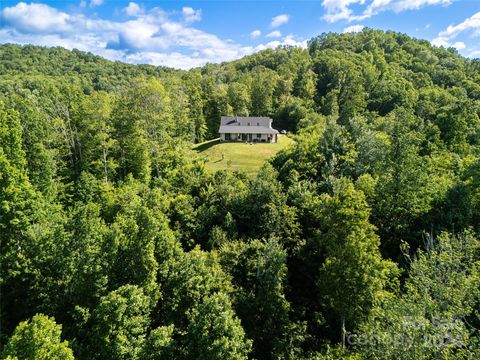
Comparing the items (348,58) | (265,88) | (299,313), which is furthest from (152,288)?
(348,58)

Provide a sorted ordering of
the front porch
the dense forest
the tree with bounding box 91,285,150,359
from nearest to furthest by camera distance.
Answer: the dense forest < the tree with bounding box 91,285,150,359 < the front porch

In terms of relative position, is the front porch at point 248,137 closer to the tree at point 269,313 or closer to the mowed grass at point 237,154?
the mowed grass at point 237,154

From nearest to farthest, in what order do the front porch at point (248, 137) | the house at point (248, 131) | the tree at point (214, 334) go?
the tree at point (214, 334) → the house at point (248, 131) → the front porch at point (248, 137)

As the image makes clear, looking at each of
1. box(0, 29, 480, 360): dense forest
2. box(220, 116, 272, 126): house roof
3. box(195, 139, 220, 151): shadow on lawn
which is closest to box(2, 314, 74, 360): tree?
box(0, 29, 480, 360): dense forest

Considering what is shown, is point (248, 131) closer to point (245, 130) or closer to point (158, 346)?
point (245, 130)

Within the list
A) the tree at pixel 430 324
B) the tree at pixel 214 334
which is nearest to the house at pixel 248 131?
the tree at pixel 214 334

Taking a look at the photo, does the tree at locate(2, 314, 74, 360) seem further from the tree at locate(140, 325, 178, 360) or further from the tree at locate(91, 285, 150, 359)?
the tree at locate(140, 325, 178, 360)

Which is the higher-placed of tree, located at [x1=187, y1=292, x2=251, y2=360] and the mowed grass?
the mowed grass
